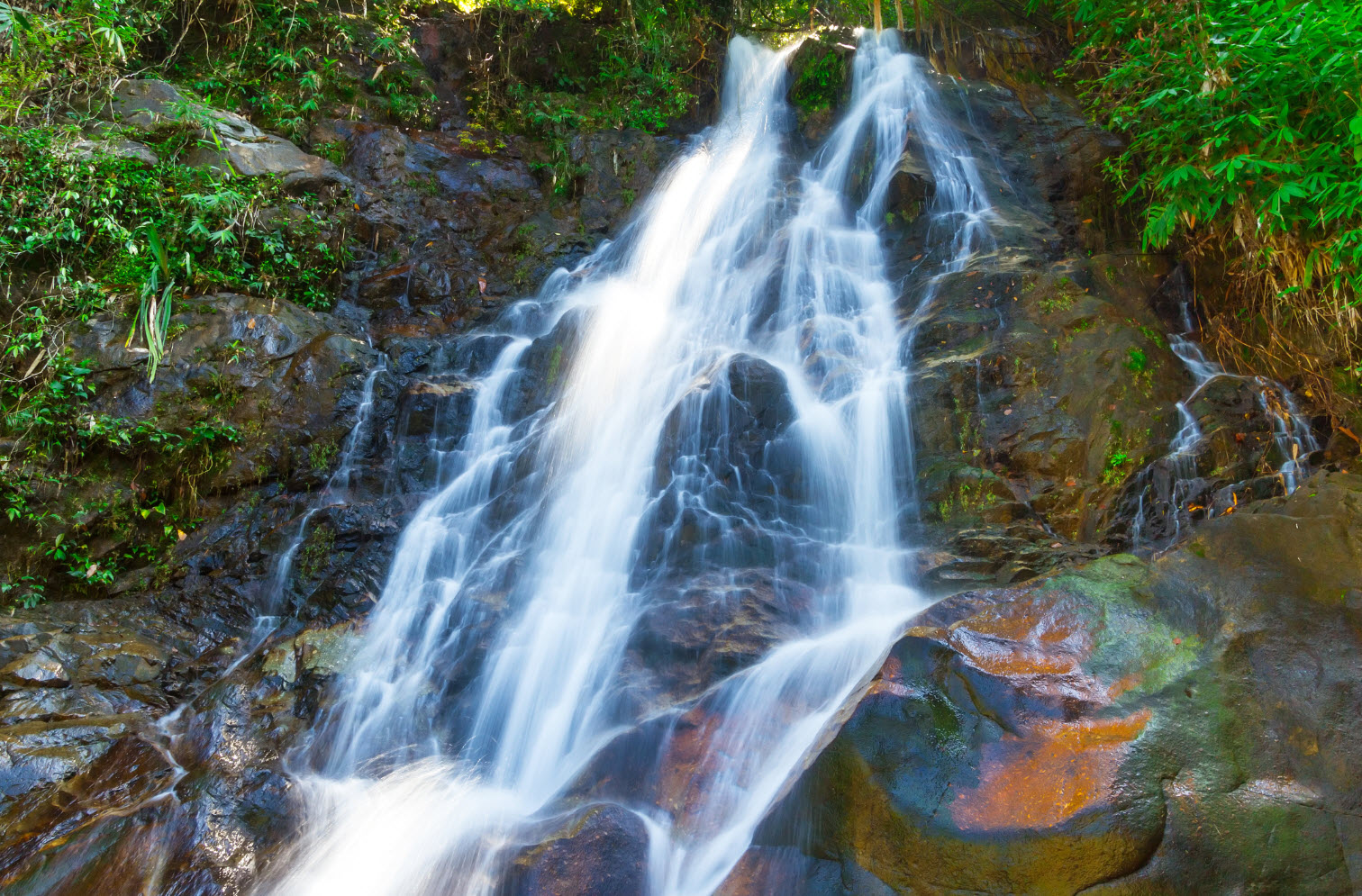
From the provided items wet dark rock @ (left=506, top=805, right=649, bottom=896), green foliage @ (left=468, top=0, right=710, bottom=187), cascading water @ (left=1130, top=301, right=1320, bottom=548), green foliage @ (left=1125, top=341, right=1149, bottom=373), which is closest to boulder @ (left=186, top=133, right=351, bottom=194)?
green foliage @ (left=468, top=0, right=710, bottom=187)

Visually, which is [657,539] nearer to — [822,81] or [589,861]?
[589,861]

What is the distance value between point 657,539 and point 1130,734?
398 centimetres

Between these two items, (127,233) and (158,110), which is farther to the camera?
(158,110)

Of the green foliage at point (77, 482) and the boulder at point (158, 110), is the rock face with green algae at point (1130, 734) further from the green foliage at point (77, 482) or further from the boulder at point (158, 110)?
the boulder at point (158, 110)

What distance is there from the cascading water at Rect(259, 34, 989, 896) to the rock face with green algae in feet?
2.02

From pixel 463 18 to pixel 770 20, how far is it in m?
5.56

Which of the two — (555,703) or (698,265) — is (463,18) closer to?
(698,265)

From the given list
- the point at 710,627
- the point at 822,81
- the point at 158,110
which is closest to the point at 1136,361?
the point at 710,627

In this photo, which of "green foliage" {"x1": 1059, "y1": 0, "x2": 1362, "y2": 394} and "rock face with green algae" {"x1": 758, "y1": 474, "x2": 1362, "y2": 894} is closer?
"rock face with green algae" {"x1": 758, "y1": 474, "x2": 1362, "y2": 894}

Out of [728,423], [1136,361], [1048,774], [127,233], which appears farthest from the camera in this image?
[127,233]

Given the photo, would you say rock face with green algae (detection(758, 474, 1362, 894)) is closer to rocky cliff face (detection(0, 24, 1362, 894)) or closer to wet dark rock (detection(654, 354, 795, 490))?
rocky cliff face (detection(0, 24, 1362, 894))

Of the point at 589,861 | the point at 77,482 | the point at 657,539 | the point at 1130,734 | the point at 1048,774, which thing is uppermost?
the point at 77,482

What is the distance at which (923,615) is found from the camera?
13.3 ft

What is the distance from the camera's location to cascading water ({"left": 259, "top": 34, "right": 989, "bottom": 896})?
4332 millimetres
